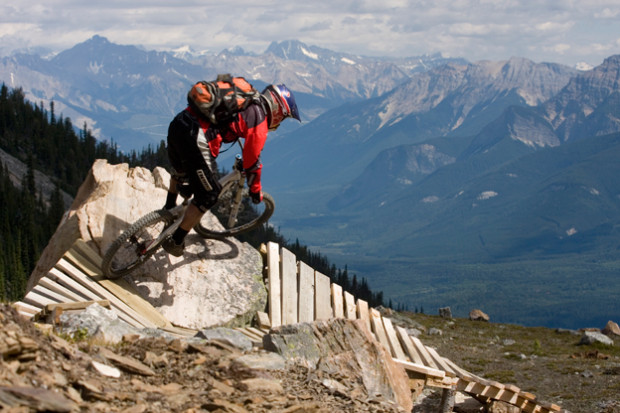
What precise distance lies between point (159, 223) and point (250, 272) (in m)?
2.45

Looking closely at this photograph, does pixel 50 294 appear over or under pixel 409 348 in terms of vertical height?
over

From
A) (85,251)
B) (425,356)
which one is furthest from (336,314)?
(85,251)

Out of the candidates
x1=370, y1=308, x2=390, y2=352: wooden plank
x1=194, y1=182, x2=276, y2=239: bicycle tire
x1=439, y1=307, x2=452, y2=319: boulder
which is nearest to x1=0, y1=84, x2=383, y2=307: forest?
x1=439, y1=307, x2=452, y2=319: boulder

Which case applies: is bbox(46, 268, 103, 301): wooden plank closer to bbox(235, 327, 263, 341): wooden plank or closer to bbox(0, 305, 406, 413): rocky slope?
bbox(235, 327, 263, 341): wooden plank

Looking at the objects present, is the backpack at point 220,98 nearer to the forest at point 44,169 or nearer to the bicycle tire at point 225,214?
the bicycle tire at point 225,214

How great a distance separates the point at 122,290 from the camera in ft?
49.4

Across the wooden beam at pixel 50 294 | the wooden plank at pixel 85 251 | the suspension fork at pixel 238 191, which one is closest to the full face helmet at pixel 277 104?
the suspension fork at pixel 238 191

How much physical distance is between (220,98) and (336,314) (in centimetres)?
643

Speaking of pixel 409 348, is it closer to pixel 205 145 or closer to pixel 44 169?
pixel 205 145

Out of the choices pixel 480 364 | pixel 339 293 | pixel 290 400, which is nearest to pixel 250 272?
pixel 339 293

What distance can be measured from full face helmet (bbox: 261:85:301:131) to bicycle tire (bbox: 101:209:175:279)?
113 inches

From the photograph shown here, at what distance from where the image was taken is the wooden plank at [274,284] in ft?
54.8

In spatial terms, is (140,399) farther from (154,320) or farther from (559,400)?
(559,400)

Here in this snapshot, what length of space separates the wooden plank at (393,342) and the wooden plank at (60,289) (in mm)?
7062
